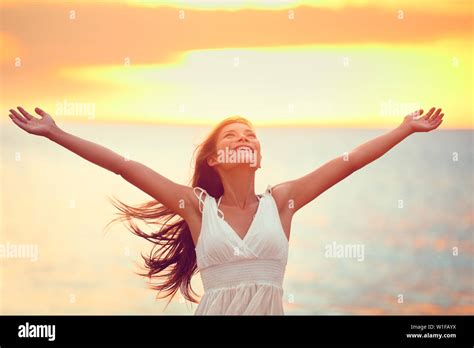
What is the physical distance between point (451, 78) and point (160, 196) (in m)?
1.96

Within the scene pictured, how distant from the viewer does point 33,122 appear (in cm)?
588

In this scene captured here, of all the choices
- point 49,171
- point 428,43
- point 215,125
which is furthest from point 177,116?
point 428,43

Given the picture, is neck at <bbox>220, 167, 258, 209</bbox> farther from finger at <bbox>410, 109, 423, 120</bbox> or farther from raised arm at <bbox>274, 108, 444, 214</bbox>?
finger at <bbox>410, 109, 423, 120</bbox>

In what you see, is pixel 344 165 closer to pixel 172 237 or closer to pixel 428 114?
pixel 428 114

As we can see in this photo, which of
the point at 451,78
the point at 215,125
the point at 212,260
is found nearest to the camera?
the point at 212,260

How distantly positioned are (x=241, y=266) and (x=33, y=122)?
1.33 m

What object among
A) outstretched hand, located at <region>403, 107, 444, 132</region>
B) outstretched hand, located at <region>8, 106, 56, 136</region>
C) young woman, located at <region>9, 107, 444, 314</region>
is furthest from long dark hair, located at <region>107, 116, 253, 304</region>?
outstretched hand, located at <region>403, 107, 444, 132</region>

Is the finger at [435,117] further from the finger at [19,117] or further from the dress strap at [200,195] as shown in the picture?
the finger at [19,117]

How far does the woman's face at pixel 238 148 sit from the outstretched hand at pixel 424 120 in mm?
845

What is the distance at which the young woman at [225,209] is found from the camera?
5871 millimetres

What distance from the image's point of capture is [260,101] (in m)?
6.55

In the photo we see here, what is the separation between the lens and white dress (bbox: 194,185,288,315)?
586cm

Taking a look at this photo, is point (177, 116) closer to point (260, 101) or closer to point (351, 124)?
point (260, 101)

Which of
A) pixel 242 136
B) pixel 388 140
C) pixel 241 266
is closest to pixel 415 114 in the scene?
pixel 388 140
